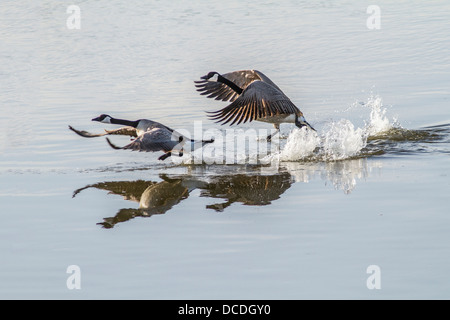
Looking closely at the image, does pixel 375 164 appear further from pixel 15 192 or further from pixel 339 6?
pixel 339 6

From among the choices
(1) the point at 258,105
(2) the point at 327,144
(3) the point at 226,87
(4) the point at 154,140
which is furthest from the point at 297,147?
(4) the point at 154,140

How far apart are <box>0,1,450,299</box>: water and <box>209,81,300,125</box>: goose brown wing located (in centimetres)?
47

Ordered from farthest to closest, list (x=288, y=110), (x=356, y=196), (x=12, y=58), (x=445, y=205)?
(x=12, y=58), (x=288, y=110), (x=356, y=196), (x=445, y=205)

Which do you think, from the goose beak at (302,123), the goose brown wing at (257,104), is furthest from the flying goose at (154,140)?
the goose beak at (302,123)

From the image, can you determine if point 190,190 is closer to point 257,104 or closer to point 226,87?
point 257,104

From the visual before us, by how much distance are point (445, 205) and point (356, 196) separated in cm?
100

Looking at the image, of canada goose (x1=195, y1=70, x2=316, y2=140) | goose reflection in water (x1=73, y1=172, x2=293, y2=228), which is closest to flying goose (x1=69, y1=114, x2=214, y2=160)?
goose reflection in water (x1=73, y1=172, x2=293, y2=228)

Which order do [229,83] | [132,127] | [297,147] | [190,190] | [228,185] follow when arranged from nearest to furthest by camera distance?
1. [190,190]
2. [228,185]
3. [132,127]
4. [297,147]
5. [229,83]

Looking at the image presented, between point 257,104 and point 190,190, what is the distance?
2.14 meters

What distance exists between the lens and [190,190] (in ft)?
29.4

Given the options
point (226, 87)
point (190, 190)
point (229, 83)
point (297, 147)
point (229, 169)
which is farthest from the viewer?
point (226, 87)

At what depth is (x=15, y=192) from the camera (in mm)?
8914

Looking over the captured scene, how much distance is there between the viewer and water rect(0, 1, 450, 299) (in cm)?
625

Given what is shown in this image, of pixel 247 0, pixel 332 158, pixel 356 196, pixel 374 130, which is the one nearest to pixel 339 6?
pixel 247 0
